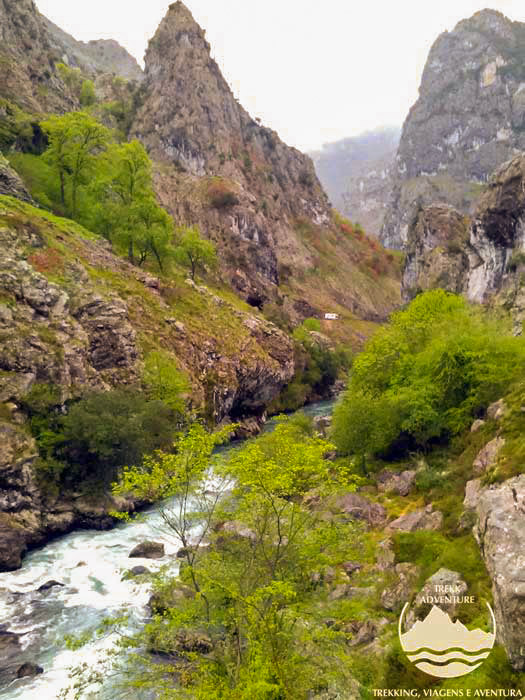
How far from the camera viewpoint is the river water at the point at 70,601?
734 inches

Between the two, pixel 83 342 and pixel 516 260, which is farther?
pixel 516 260

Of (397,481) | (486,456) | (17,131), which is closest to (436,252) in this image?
(17,131)

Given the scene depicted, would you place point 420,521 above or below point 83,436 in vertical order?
below

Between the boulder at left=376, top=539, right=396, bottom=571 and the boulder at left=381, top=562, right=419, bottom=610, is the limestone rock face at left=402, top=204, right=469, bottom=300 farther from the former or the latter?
the boulder at left=381, top=562, right=419, bottom=610

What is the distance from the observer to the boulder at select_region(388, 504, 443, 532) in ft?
79.0

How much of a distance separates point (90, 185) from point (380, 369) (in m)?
53.0

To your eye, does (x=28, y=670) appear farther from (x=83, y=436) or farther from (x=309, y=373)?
(x=309, y=373)

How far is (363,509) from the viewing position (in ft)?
95.9

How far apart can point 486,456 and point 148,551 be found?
21.0 metres

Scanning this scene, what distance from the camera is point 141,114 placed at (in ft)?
522

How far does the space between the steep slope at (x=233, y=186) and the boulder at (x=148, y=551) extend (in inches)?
3696

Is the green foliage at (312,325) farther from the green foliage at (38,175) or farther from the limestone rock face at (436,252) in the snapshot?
the green foliage at (38,175)

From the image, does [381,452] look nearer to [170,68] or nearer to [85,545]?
[85,545]

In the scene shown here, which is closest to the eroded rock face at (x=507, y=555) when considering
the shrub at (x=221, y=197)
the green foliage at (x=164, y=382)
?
the green foliage at (x=164, y=382)
